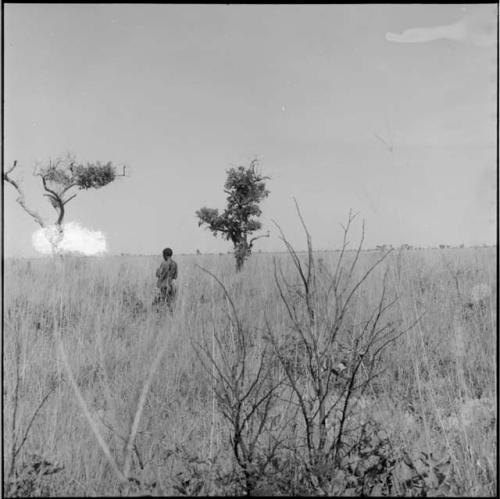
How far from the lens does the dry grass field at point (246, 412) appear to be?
4.92 ft

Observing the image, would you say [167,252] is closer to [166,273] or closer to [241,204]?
[166,273]

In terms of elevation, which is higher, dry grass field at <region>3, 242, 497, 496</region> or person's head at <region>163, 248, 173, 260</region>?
person's head at <region>163, 248, 173, 260</region>

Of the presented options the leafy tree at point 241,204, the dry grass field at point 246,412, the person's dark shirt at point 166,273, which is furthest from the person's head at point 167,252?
the leafy tree at point 241,204

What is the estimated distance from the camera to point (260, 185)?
13312 millimetres

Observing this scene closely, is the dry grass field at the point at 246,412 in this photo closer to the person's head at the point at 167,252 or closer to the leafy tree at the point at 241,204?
the person's head at the point at 167,252

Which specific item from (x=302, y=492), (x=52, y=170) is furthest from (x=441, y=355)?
(x=52, y=170)

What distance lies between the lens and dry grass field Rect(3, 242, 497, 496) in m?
1.50

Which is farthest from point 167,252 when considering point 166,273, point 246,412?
point 246,412

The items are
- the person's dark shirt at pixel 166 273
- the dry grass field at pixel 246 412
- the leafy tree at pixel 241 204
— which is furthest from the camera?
the leafy tree at pixel 241 204

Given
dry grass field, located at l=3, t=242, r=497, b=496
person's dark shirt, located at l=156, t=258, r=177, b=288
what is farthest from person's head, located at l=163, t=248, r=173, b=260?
dry grass field, located at l=3, t=242, r=497, b=496

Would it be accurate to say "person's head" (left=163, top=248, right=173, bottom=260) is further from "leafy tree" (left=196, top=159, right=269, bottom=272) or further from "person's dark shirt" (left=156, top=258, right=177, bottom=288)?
"leafy tree" (left=196, top=159, right=269, bottom=272)

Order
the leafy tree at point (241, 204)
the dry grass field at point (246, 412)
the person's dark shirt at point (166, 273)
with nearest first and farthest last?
the dry grass field at point (246, 412) < the person's dark shirt at point (166, 273) < the leafy tree at point (241, 204)

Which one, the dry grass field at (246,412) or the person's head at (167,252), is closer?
the dry grass field at (246,412)

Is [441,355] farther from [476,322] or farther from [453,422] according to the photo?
[453,422]
